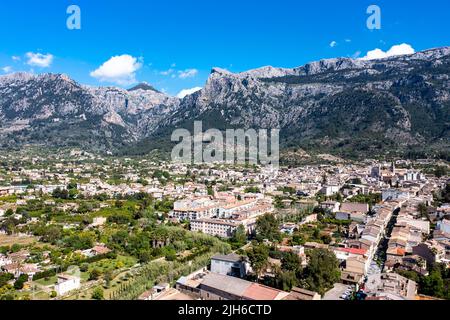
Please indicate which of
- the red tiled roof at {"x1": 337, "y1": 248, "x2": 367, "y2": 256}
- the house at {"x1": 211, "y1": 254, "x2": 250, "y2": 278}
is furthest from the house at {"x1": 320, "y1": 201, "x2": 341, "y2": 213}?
the house at {"x1": 211, "y1": 254, "x2": 250, "y2": 278}

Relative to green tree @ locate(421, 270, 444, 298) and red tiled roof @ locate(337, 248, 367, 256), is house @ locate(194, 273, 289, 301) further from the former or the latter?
red tiled roof @ locate(337, 248, 367, 256)

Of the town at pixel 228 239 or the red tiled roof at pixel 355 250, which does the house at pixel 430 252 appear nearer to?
the town at pixel 228 239

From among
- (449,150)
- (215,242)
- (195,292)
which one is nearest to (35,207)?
(215,242)

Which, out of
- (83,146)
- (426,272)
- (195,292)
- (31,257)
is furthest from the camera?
(83,146)


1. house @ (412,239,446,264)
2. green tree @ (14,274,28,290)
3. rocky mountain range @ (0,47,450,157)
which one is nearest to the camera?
green tree @ (14,274,28,290)

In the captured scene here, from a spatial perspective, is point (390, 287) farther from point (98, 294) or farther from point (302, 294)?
point (98, 294)

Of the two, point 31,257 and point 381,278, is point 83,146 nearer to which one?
point 31,257

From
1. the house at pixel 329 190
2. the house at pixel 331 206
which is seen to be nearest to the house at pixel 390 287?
the house at pixel 331 206
